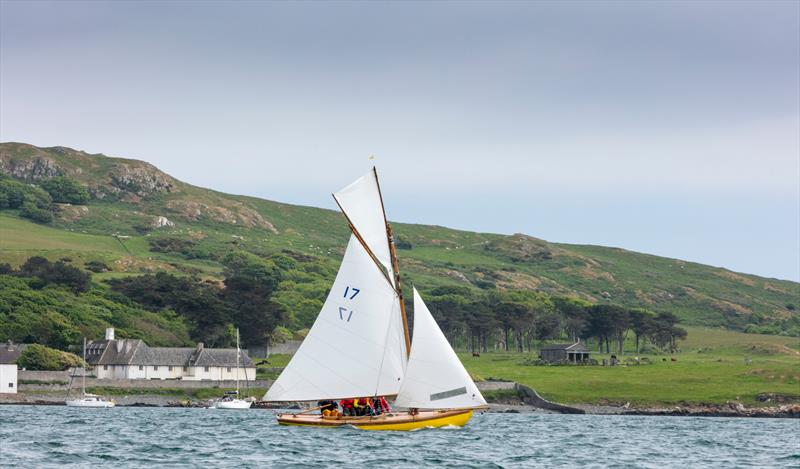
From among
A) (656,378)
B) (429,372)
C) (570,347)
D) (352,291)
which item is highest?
(352,291)

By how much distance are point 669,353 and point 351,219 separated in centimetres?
13947

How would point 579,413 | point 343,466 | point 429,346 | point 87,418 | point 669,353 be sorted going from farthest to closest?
point 669,353
point 579,413
point 87,418
point 429,346
point 343,466

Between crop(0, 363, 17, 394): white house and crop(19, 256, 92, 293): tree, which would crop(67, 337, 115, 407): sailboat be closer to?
crop(0, 363, 17, 394): white house

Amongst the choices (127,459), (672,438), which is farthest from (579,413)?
(127,459)

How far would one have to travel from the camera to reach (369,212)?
6838cm

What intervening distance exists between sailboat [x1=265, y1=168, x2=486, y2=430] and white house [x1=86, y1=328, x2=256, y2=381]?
239ft

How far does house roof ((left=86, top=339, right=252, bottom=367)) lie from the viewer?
465ft

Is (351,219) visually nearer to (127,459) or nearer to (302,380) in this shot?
(302,380)

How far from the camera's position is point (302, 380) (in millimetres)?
68312

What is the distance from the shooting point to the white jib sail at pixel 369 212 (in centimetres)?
6806

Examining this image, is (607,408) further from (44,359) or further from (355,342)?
(355,342)

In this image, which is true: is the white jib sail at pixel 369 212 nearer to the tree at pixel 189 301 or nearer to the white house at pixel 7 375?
the white house at pixel 7 375

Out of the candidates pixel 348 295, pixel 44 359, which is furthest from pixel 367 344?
pixel 44 359

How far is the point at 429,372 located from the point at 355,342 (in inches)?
183
